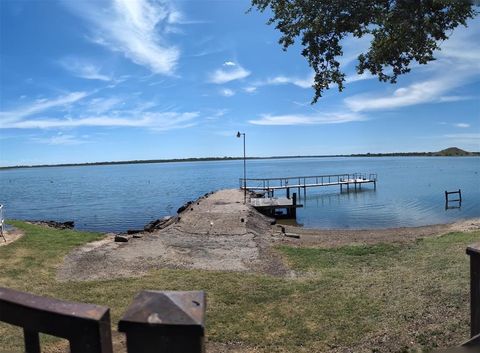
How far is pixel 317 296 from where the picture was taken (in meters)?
9.09

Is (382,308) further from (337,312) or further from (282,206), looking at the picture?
(282,206)

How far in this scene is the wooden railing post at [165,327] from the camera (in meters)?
1.45

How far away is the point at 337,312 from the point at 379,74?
4.72 metres

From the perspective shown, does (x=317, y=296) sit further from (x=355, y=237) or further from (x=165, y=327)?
(x=355, y=237)

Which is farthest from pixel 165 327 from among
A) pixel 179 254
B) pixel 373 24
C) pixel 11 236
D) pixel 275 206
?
pixel 275 206

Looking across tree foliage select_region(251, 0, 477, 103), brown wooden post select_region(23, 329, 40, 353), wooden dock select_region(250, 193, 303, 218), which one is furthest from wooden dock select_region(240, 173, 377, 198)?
brown wooden post select_region(23, 329, 40, 353)

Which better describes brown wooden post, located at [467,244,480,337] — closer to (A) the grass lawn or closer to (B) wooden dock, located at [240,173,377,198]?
(A) the grass lawn

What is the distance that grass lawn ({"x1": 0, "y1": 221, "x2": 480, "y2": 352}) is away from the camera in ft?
21.7

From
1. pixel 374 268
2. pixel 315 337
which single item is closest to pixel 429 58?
pixel 315 337

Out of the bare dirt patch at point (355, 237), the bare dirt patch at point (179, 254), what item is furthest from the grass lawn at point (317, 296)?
the bare dirt patch at point (355, 237)

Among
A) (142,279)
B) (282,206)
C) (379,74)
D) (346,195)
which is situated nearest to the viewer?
(379,74)

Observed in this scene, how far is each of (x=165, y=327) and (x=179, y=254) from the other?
13297 millimetres

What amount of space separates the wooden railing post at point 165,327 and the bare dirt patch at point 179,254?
1007 cm

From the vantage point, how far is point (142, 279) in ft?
34.9
